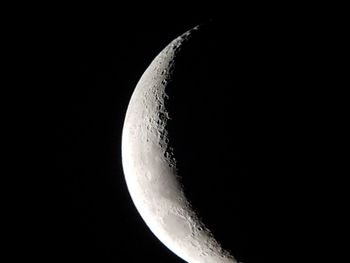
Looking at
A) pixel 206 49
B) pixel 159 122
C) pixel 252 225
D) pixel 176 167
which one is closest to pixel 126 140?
pixel 159 122

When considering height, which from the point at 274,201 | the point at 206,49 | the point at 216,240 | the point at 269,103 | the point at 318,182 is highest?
the point at 206,49

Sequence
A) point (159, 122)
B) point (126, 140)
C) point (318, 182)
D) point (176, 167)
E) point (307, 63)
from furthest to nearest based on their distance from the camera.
Answer: 1. point (126, 140)
2. point (159, 122)
3. point (176, 167)
4. point (307, 63)
5. point (318, 182)

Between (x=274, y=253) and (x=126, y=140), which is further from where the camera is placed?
(x=126, y=140)

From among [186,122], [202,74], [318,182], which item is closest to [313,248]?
[318,182]

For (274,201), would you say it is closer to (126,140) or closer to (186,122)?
(186,122)

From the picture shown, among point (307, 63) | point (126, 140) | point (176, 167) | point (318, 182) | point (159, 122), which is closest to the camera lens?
point (318, 182)

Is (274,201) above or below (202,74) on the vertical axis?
below

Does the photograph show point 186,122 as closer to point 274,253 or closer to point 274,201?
point 274,201
